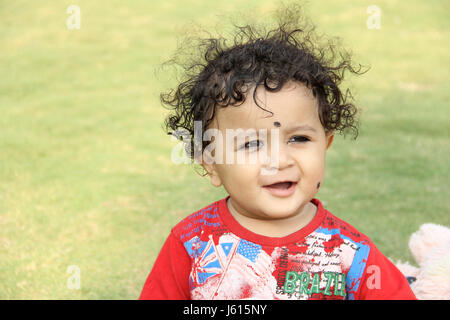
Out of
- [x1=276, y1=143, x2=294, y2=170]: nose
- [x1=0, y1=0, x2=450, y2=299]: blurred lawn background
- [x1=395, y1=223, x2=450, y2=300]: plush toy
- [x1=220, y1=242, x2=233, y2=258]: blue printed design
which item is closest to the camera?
[x1=276, y1=143, x2=294, y2=170]: nose

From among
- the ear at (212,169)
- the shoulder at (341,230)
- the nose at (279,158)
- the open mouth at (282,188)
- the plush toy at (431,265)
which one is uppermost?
the nose at (279,158)

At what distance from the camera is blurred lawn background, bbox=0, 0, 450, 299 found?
8.60 feet

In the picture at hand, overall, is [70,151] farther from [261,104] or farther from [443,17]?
[443,17]

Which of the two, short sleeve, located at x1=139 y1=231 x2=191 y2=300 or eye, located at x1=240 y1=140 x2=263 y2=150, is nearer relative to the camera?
eye, located at x1=240 y1=140 x2=263 y2=150

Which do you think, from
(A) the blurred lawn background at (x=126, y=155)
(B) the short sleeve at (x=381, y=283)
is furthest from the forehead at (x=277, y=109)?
(A) the blurred lawn background at (x=126, y=155)

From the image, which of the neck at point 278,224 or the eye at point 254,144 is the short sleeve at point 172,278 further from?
the eye at point 254,144

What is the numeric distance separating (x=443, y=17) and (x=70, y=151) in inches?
215

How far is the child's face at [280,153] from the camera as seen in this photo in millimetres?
1479

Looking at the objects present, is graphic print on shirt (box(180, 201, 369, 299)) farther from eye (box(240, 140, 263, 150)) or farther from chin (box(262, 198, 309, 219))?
eye (box(240, 140, 263, 150))

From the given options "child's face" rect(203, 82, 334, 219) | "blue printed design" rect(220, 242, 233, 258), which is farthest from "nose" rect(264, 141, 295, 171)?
"blue printed design" rect(220, 242, 233, 258)

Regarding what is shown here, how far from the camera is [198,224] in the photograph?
1692 mm

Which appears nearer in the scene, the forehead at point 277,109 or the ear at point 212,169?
the forehead at point 277,109

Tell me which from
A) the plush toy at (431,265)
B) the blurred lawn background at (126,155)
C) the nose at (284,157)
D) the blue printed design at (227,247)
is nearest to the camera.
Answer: the nose at (284,157)

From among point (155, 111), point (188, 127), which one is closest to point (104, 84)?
point (155, 111)
